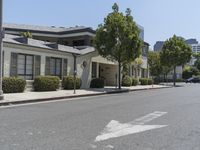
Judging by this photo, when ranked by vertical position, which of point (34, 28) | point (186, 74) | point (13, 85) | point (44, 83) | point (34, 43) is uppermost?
point (34, 28)

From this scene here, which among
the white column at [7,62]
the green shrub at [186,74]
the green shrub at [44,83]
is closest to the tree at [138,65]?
the green shrub at [44,83]

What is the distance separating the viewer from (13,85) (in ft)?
77.0

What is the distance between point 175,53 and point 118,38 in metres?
22.3

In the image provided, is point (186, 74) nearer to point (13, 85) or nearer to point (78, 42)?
point (78, 42)

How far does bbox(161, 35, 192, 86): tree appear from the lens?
53469 mm

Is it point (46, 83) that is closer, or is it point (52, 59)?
point (46, 83)

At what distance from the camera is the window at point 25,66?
85.6 feet

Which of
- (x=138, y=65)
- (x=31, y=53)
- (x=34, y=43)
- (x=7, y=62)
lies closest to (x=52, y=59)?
(x=34, y=43)

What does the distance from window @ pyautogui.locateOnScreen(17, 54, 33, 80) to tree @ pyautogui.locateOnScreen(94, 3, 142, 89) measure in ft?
26.9

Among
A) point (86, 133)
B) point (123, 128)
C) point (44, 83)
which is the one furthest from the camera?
point (44, 83)

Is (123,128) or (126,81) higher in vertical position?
(126,81)

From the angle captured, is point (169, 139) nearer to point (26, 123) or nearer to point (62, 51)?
point (26, 123)

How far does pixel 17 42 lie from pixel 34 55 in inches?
70.0

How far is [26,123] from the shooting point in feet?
35.6
